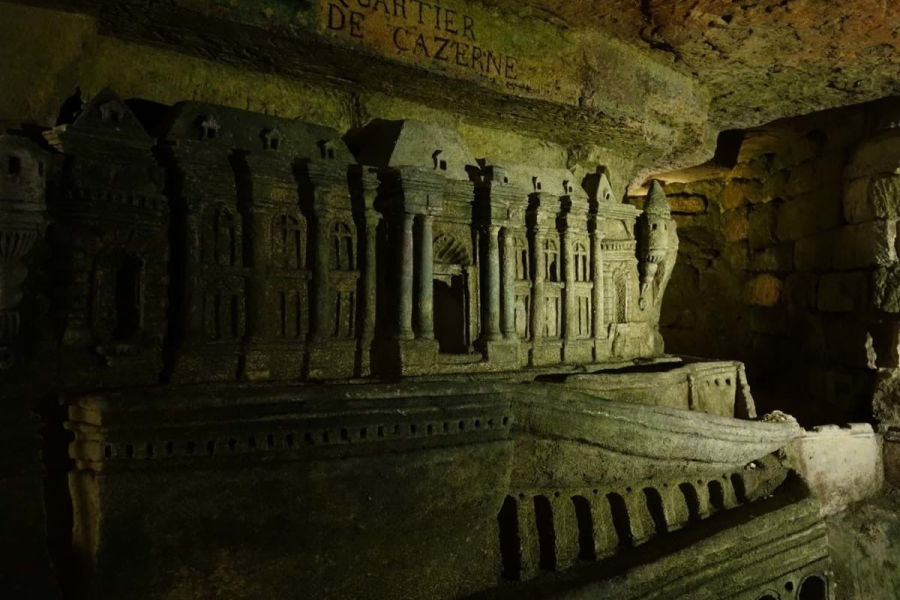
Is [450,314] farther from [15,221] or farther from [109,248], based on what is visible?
[15,221]

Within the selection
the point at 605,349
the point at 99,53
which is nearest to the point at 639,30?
the point at 605,349

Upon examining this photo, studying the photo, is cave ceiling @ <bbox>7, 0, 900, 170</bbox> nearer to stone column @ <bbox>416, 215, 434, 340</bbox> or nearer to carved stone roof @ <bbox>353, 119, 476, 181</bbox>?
carved stone roof @ <bbox>353, 119, 476, 181</bbox>

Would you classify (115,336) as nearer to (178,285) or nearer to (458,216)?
(178,285)

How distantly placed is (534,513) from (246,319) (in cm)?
209

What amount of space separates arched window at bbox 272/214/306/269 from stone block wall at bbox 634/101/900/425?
5.55 meters

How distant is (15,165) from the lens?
287cm

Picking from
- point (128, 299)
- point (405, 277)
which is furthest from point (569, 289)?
point (128, 299)

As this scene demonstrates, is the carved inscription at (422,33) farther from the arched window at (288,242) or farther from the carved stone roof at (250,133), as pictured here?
the arched window at (288,242)

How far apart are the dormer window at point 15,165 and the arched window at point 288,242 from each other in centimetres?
126

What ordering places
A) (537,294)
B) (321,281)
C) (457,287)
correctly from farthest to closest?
(537,294) < (457,287) < (321,281)

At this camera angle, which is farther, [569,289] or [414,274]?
[569,289]

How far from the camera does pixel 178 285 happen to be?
3.35 meters

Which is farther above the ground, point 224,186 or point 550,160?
point 550,160

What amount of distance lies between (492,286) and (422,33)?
1772 millimetres
